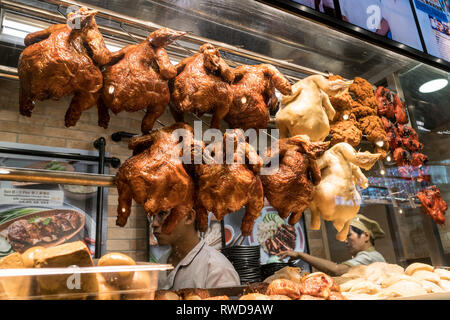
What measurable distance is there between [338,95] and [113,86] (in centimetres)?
167

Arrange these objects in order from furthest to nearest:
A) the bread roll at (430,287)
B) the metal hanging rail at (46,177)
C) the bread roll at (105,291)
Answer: the bread roll at (430,287) → the metal hanging rail at (46,177) → the bread roll at (105,291)

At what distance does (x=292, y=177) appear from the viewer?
187cm

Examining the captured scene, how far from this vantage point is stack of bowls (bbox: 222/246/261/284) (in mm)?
2807

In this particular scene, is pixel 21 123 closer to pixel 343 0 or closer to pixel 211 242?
pixel 211 242

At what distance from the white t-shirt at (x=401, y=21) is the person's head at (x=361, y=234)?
1492mm

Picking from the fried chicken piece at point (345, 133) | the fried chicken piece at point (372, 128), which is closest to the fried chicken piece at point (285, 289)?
the fried chicken piece at point (345, 133)

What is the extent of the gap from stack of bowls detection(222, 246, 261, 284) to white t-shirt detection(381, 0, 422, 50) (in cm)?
210

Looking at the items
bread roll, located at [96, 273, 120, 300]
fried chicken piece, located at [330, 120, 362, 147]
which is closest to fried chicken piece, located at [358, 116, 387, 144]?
fried chicken piece, located at [330, 120, 362, 147]

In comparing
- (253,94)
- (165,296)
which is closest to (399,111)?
(253,94)

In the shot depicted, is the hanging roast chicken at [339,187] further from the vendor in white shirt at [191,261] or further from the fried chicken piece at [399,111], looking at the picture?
the fried chicken piece at [399,111]

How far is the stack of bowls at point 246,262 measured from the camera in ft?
9.21

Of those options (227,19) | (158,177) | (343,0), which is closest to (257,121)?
(158,177)

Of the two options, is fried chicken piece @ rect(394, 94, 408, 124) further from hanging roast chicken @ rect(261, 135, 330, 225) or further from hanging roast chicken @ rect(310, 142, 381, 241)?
hanging roast chicken @ rect(261, 135, 330, 225)

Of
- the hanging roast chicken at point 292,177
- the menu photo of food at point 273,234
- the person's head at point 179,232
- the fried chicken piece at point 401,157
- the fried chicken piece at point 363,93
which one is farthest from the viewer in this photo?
the menu photo of food at point 273,234
